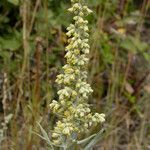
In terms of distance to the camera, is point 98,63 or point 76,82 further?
point 98,63

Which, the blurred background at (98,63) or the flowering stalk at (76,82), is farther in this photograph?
the blurred background at (98,63)

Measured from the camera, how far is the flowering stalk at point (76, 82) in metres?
1.73

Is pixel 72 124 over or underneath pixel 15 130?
over

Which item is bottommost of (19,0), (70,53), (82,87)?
(82,87)

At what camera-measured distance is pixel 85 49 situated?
5.70 feet

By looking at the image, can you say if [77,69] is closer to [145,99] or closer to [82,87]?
[82,87]

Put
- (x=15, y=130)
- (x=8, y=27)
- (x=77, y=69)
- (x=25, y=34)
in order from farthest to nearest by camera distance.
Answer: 1. (x=8, y=27)
2. (x=25, y=34)
3. (x=15, y=130)
4. (x=77, y=69)

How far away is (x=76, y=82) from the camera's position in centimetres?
175

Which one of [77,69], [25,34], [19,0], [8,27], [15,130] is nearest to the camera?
[77,69]

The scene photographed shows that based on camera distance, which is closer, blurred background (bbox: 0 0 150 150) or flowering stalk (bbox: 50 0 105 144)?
flowering stalk (bbox: 50 0 105 144)

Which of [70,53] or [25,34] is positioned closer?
[70,53]

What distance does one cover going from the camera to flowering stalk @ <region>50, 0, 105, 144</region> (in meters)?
1.73

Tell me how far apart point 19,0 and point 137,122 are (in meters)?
1.26

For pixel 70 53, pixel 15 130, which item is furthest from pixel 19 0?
pixel 70 53
